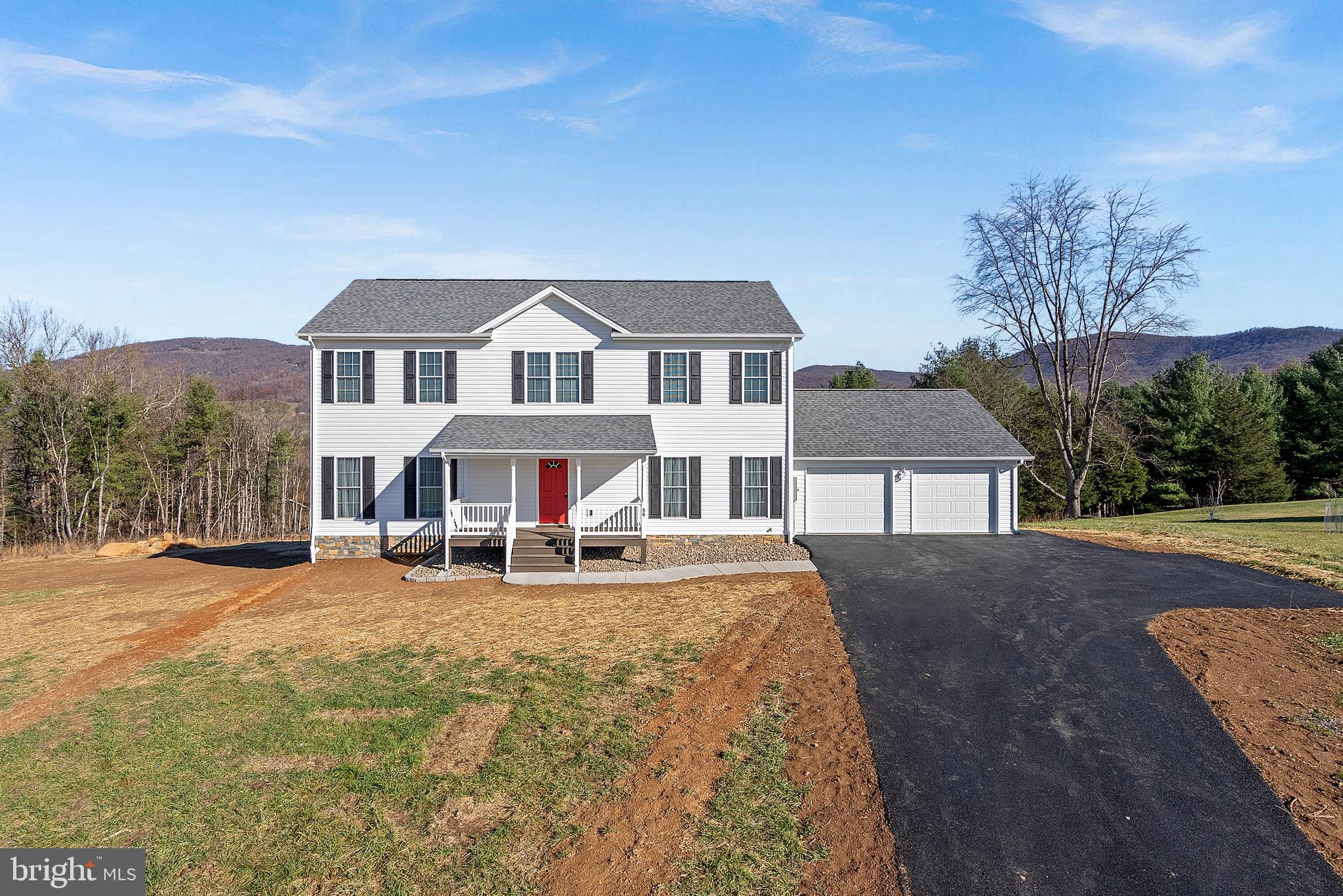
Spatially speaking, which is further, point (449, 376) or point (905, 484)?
point (905, 484)

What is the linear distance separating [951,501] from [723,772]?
15.8 metres

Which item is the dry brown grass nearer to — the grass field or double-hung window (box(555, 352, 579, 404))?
the grass field

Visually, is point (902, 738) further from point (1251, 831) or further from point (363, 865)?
point (363, 865)

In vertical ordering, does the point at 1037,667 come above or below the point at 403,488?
below

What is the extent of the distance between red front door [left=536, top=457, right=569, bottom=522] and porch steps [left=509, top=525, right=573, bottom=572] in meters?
0.90

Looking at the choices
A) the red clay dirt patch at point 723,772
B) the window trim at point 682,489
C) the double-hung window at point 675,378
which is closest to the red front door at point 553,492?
the window trim at point 682,489

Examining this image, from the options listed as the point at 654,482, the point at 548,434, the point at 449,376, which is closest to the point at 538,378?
the point at 548,434

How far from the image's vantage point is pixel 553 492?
17312 mm

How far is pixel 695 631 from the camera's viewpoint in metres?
10.3

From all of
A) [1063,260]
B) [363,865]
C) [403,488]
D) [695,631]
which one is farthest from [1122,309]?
[363,865]

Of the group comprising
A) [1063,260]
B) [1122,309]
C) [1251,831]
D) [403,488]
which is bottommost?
[1251,831]

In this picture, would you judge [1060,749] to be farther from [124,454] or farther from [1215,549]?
[124,454]

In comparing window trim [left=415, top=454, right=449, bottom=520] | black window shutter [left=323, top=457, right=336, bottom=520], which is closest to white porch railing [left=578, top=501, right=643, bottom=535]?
window trim [left=415, top=454, right=449, bottom=520]

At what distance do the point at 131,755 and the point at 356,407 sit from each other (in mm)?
11873
